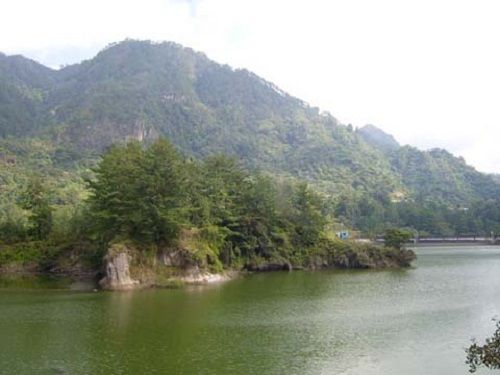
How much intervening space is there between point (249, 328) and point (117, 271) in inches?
797

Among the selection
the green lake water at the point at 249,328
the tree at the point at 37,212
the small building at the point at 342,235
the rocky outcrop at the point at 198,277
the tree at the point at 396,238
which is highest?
the tree at the point at 37,212

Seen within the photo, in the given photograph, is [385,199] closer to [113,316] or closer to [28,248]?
[28,248]

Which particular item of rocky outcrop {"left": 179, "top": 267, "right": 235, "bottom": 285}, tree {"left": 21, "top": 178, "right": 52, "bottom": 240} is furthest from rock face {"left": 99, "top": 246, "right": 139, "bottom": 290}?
tree {"left": 21, "top": 178, "right": 52, "bottom": 240}

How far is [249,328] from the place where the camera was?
33.8m

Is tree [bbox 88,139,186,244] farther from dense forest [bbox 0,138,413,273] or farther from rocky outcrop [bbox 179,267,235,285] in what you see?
rocky outcrop [bbox 179,267,235,285]

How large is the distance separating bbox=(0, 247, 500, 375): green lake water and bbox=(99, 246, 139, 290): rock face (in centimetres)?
278

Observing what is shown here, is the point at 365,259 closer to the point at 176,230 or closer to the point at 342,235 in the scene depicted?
the point at 342,235

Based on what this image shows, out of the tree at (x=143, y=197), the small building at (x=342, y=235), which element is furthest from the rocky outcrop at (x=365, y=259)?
the tree at (x=143, y=197)

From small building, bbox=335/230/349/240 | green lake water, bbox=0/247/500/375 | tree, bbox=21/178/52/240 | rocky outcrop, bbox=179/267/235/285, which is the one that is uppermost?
tree, bbox=21/178/52/240

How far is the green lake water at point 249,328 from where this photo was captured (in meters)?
25.9

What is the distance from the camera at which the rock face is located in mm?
50150

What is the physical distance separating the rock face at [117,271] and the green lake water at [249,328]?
278cm

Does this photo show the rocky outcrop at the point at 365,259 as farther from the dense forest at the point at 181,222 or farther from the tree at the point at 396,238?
the tree at the point at 396,238

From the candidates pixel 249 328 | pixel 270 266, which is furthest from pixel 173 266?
pixel 249 328
